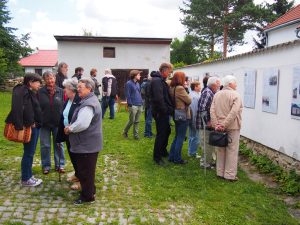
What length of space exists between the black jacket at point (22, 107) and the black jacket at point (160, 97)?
226cm

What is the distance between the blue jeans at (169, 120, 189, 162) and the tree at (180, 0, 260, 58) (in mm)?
25053

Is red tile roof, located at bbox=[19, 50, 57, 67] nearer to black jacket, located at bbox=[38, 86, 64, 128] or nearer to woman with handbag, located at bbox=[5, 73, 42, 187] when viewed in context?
black jacket, located at bbox=[38, 86, 64, 128]

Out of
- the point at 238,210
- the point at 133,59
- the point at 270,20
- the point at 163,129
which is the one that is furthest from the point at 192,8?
the point at 238,210

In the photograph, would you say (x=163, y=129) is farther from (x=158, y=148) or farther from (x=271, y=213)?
(x=271, y=213)

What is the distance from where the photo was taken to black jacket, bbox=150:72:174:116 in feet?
21.7

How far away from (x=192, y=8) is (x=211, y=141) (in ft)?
95.3

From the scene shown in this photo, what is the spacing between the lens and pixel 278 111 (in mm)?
6809

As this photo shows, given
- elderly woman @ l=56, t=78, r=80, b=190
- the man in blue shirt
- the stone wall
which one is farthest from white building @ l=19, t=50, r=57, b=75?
elderly woman @ l=56, t=78, r=80, b=190

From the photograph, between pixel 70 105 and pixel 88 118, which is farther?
pixel 70 105

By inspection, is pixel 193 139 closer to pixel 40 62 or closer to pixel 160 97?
pixel 160 97

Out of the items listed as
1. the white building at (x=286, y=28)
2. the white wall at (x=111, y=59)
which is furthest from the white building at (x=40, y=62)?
the white building at (x=286, y=28)

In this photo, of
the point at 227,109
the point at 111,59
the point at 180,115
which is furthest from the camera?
the point at 111,59

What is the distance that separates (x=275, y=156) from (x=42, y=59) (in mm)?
49658

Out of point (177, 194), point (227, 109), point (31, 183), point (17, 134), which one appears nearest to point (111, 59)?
point (227, 109)
